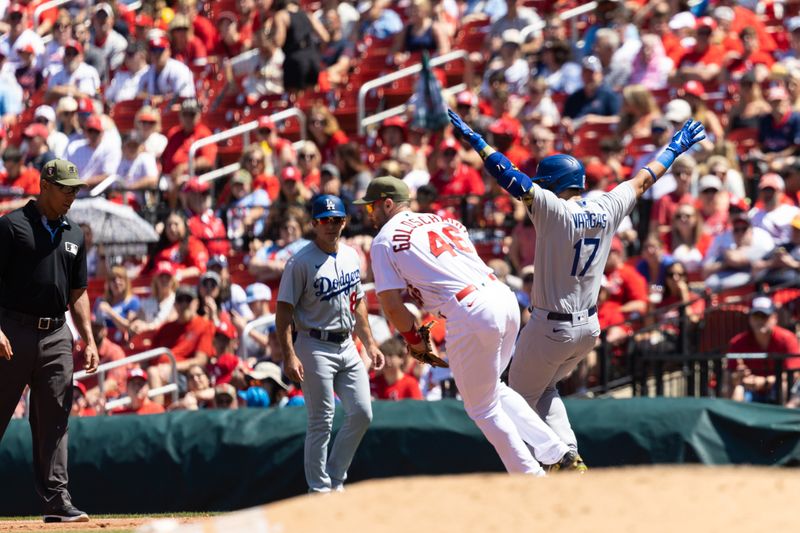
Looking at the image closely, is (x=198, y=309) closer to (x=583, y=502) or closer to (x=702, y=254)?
(x=702, y=254)

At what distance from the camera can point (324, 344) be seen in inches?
379

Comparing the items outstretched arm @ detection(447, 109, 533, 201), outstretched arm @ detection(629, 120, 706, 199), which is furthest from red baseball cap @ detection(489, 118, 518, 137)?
outstretched arm @ detection(447, 109, 533, 201)

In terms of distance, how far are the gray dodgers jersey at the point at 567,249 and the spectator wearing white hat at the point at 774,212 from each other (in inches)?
199

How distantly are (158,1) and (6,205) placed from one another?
7130mm

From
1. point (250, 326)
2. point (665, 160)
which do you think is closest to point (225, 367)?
point (250, 326)

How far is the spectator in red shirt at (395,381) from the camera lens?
12648 millimetres

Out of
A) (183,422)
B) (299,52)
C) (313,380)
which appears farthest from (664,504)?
(299,52)

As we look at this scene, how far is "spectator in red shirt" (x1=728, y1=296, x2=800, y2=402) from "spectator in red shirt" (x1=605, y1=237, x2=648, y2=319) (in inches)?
43.2

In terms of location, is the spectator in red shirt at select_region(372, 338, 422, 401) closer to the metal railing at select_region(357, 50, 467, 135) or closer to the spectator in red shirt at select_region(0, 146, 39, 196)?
the metal railing at select_region(357, 50, 467, 135)

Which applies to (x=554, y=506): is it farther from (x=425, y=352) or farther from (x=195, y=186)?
(x=195, y=186)

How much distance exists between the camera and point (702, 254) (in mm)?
14078

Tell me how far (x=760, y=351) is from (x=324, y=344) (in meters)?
4.54

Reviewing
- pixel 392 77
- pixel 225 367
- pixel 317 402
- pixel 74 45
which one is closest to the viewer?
pixel 317 402

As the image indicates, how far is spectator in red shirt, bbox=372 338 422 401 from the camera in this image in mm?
12648
